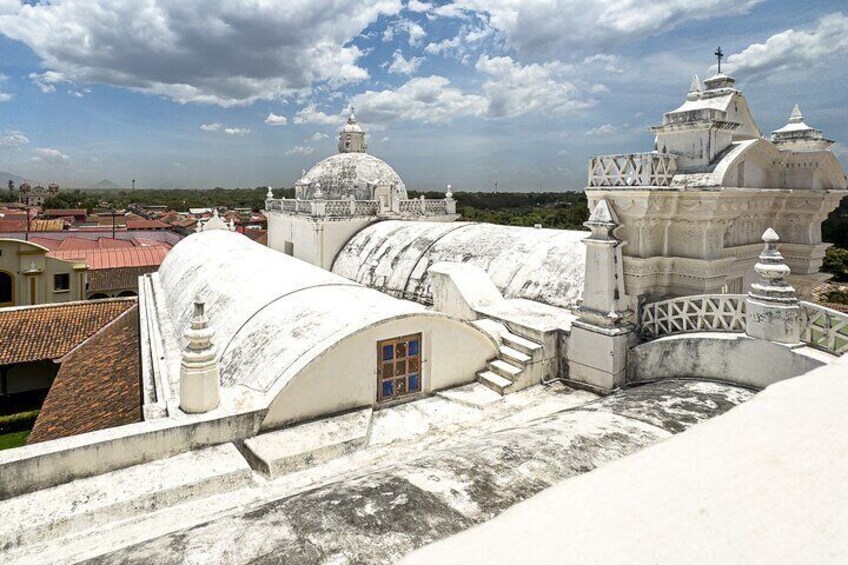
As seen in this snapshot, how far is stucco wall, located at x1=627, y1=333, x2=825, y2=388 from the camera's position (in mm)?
6867

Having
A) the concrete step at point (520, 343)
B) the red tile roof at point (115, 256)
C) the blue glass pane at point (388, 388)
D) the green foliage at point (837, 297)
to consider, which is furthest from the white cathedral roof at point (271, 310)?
the green foliage at point (837, 297)

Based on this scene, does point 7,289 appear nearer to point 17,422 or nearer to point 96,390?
point 17,422

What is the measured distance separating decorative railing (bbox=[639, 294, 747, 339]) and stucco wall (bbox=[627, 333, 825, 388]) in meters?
0.27

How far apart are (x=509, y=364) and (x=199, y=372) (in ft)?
18.8

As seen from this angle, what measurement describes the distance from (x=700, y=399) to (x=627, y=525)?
19.8ft

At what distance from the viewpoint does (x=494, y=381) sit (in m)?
9.92

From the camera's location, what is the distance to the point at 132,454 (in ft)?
21.0

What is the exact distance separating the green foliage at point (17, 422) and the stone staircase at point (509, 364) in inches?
606

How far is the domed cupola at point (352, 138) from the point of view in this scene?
27.0 meters

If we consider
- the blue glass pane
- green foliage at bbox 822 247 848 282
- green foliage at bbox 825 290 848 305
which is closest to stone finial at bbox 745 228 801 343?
the blue glass pane

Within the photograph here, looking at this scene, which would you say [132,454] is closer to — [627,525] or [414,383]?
[414,383]

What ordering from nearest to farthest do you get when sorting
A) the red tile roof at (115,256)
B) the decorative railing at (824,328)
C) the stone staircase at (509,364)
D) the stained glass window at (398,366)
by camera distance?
the decorative railing at (824,328)
the stained glass window at (398,366)
the stone staircase at (509,364)
the red tile roof at (115,256)

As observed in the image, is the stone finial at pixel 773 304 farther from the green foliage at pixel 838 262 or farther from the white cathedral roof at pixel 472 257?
the green foliage at pixel 838 262

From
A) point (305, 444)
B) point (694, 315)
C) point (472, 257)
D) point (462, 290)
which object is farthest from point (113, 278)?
point (694, 315)
